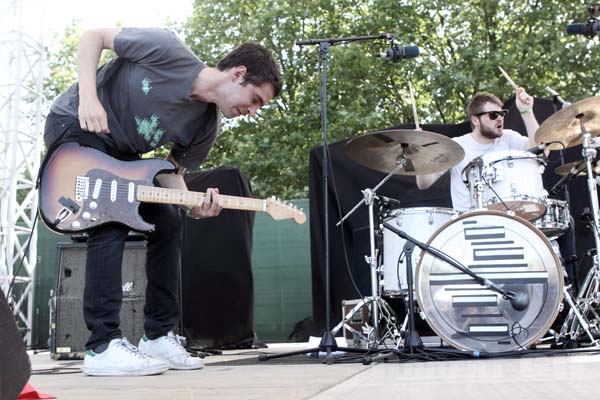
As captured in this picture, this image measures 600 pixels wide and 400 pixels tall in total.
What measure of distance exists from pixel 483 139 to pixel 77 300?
10.8 ft

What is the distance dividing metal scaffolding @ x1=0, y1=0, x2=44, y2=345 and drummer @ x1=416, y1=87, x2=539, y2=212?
16.8 ft

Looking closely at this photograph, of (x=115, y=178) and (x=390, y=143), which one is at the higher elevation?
(x=390, y=143)

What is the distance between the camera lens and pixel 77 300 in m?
4.86

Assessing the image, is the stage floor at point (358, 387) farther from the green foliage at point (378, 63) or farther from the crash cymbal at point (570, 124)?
the green foliage at point (378, 63)

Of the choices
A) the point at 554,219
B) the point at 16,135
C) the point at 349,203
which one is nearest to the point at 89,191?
the point at 554,219

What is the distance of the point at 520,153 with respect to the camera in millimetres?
3469

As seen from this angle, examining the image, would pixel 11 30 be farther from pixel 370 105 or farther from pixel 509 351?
pixel 509 351

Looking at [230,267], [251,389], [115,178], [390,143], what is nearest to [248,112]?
[115,178]

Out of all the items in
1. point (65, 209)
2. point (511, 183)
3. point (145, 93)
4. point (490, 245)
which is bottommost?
point (490, 245)

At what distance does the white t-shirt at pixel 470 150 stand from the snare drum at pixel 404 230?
1.37 ft

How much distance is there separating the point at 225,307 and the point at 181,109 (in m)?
3.18

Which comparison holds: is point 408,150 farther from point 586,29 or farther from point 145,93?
point 145,93

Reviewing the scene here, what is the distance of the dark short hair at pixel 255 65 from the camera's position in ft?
8.91

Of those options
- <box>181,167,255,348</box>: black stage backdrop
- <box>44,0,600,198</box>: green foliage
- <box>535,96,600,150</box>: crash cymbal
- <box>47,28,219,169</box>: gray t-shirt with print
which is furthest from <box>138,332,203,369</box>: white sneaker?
<box>44,0,600,198</box>: green foliage
